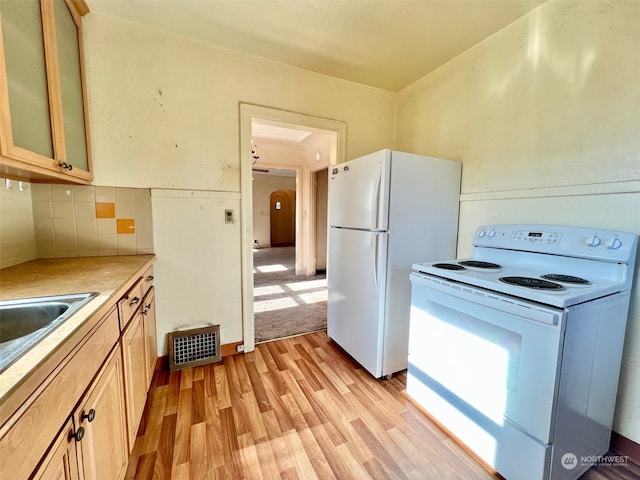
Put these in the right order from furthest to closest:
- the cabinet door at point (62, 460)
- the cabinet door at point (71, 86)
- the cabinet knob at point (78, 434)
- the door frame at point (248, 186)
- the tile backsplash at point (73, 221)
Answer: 1. the door frame at point (248, 186)
2. the tile backsplash at point (73, 221)
3. the cabinet door at point (71, 86)
4. the cabinet knob at point (78, 434)
5. the cabinet door at point (62, 460)

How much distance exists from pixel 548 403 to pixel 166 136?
8.72 feet

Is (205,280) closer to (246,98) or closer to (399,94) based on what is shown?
(246,98)

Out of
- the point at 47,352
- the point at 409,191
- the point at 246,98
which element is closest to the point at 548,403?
the point at 409,191

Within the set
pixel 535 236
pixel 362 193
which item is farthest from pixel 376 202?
pixel 535 236

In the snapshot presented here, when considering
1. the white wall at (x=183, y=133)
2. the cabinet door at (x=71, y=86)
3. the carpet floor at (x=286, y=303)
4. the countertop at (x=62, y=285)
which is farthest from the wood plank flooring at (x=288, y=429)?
the cabinet door at (x=71, y=86)

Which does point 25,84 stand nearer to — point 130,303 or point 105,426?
point 130,303

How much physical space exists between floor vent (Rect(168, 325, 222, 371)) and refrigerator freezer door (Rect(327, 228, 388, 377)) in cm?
102

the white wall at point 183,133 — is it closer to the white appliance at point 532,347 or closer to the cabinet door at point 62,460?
the cabinet door at point 62,460

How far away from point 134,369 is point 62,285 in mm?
530

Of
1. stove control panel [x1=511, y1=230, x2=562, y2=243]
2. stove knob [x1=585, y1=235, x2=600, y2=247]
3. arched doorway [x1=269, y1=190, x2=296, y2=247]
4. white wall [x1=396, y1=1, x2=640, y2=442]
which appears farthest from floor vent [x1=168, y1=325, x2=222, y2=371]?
arched doorway [x1=269, y1=190, x2=296, y2=247]

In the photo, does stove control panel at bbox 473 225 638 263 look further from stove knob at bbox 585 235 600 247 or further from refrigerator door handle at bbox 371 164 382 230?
refrigerator door handle at bbox 371 164 382 230

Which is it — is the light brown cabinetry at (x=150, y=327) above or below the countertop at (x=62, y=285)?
below

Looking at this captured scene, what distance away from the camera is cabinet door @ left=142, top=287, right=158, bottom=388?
5.50 feet

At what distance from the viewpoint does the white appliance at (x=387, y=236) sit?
1.85 m
